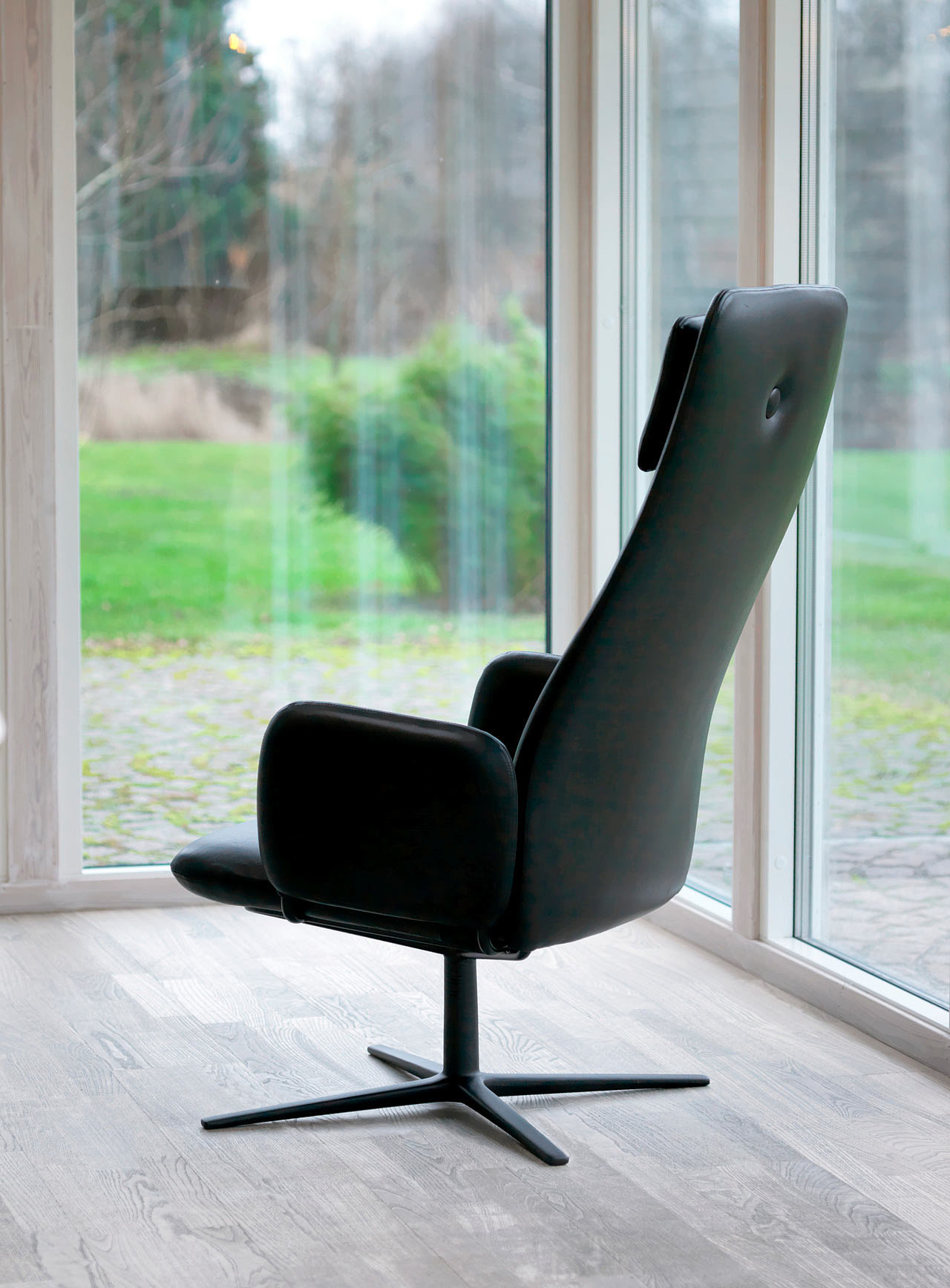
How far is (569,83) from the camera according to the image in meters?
3.81

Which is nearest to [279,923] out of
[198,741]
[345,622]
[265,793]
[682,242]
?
[198,741]

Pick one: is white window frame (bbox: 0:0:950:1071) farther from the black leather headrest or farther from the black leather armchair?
the black leather headrest

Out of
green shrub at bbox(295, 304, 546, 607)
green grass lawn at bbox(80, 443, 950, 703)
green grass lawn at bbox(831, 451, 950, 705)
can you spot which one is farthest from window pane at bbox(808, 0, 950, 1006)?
green grass lawn at bbox(80, 443, 950, 703)

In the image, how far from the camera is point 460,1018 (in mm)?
2426

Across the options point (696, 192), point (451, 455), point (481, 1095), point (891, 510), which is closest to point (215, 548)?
point (451, 455)

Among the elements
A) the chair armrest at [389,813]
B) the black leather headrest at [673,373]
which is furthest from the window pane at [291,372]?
the black leather headrest at [673,373]

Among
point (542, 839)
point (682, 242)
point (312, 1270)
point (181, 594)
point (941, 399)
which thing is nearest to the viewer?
point (312, 1270)

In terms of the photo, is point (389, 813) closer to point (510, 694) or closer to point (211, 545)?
point (510, 694)

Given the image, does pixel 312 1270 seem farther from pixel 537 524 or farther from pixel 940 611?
pixel 537 524

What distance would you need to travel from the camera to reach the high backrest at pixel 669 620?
1909mm

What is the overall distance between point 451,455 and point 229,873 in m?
1.86

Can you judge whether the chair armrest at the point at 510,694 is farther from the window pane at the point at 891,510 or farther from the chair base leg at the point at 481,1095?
the window pane at the point at 891,510

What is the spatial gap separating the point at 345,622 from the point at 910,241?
1.72m

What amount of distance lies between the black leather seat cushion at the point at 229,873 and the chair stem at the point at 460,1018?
33cm
